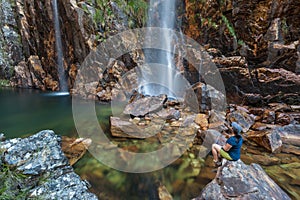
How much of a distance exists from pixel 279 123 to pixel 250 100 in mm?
2227

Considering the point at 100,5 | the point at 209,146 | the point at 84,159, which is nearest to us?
the point at 84,159

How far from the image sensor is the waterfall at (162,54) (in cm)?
1205

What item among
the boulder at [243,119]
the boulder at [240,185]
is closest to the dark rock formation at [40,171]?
the boulder at [240,185]

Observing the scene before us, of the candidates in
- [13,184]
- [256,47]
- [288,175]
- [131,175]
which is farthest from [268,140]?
[13,184]

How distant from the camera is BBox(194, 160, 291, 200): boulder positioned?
8.94 feet

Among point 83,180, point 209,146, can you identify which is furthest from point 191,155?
point 83,180

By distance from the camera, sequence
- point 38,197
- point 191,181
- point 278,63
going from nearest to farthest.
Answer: point 38,197, point 191,181, point 278,63

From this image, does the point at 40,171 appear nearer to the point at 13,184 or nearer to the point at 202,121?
the point at 13,184

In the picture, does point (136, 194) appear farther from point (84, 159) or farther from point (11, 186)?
point (11, 186)

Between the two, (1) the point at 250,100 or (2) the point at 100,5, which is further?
(2) the point at 100,5

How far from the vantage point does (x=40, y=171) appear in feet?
11.3

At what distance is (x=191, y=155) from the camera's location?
488cm

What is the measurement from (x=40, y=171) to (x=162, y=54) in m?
10.7

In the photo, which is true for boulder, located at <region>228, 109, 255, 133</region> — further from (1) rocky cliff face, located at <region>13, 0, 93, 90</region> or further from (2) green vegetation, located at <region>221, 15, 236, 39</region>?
(1) rocky cliff face, located at <region>13, 0, 93, 90</region>
